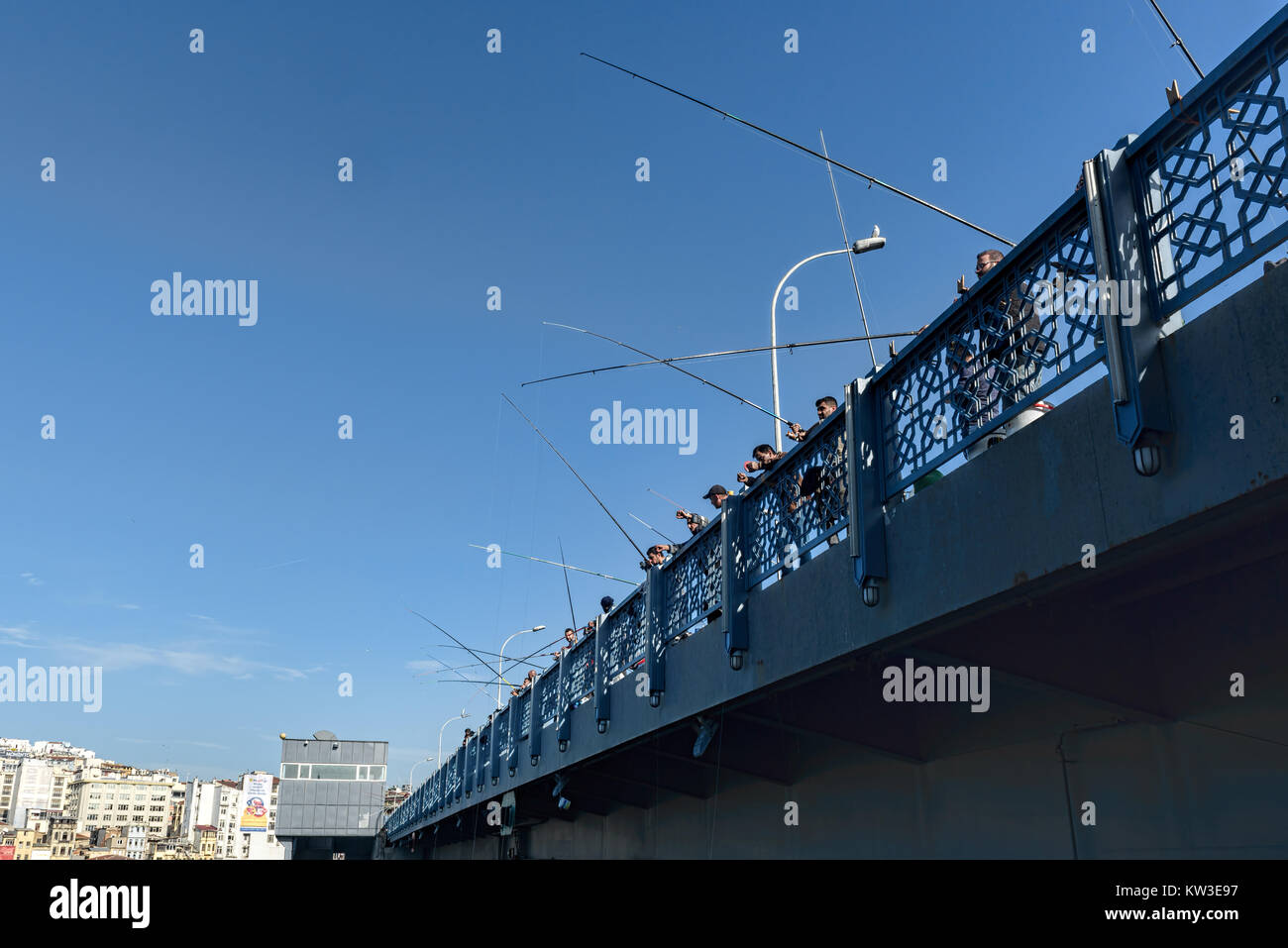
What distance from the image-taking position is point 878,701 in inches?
298

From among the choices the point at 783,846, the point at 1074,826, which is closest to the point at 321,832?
the point at 783,846

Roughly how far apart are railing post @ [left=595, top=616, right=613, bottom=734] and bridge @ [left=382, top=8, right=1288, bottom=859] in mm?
1088

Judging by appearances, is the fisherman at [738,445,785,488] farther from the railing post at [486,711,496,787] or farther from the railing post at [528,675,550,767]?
the railing post at [486,711,496,787]

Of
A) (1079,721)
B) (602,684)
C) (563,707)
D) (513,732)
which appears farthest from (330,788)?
(1079,721)

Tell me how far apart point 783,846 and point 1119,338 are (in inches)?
281

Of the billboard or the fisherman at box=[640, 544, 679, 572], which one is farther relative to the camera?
the billboard

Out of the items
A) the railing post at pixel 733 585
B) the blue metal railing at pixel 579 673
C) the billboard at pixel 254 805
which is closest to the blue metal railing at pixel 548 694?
the blue metal railing at pixel 579 673

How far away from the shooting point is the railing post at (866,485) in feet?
17.8

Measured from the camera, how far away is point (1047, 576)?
4102mm

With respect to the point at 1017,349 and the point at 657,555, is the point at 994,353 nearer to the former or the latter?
the point at 1017,349

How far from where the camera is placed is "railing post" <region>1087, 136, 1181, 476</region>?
3.53m

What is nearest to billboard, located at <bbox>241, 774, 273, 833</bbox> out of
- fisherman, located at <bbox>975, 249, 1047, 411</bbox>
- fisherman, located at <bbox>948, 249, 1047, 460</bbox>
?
fisherman, located at <bbox>948, 249, 1047, 460</bbox>
